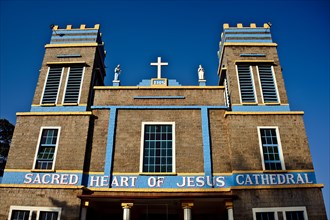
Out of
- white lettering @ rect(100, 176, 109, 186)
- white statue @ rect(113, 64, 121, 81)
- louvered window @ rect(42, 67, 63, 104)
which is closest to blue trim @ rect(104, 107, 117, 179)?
white lettering @ rect(100, 176, 109, 186)

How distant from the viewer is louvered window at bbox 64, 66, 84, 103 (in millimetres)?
18109

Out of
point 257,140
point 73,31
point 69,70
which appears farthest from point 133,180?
point 73,31

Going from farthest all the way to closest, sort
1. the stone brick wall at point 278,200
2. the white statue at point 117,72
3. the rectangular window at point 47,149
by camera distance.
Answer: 1. the white statue at point 117,72
2. the rectangular window at point 47,149
3. the stone brick wall at point 278,200

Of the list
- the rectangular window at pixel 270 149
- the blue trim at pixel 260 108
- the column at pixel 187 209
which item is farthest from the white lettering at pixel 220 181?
the blue trim at pixel 260 108

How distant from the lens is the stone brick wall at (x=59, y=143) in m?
16.1

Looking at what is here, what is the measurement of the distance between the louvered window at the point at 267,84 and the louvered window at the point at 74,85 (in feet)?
34.2

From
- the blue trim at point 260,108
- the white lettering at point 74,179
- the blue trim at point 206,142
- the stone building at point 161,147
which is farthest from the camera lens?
the blue trim at point 260,108

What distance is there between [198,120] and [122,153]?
440 cm

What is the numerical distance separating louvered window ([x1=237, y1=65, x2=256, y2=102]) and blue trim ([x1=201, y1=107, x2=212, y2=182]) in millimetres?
2335

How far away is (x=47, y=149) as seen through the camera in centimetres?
1666

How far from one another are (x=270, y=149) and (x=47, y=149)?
11392 millimetres

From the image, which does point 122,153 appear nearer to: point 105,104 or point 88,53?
point 105,104

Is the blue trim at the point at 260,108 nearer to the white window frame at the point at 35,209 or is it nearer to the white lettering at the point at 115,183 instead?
the white lettering at the point at 115,183

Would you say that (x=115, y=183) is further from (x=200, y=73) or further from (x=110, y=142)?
(x=200, y=73)
